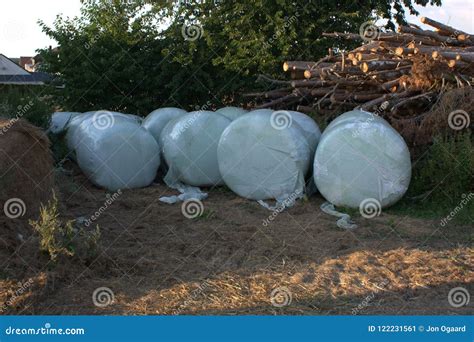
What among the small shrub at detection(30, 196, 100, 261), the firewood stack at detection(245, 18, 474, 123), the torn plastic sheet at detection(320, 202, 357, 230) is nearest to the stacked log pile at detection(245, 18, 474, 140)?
the firewood stack at detection(245, 18, 474, 123)

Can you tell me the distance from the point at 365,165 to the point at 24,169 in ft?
13.0

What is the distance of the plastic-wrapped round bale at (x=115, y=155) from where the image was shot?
28.0 ft

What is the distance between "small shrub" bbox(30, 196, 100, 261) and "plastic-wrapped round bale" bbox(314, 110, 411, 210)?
333 cm

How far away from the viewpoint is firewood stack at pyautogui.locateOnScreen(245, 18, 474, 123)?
8.61m

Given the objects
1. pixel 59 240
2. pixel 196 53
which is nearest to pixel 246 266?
pixel 59 240

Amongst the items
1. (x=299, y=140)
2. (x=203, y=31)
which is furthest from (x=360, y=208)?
(x=203, y=31)

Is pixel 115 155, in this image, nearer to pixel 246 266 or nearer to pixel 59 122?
pixel 59 122

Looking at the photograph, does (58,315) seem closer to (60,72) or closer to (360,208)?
(360,208)

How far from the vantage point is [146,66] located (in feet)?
48.8

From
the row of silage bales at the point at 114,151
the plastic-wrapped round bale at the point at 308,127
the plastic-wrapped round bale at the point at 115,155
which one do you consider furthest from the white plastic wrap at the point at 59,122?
the plastic-wrapped round bale at the point at 308,127

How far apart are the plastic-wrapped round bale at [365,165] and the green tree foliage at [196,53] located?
261 inches

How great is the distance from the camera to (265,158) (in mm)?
7902

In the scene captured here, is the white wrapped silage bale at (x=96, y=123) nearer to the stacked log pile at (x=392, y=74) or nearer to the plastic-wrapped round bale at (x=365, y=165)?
the plastic-wrapped round bale at (x=365, y=165)

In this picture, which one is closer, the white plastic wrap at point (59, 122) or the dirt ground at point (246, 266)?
the dirt ground at point (246, 266)
